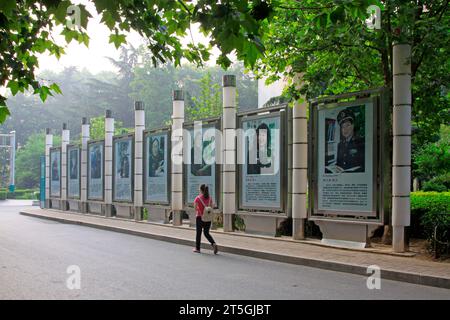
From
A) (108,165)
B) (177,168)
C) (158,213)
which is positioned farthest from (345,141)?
(108,165)

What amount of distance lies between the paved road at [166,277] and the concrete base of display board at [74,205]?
15501 millimetres

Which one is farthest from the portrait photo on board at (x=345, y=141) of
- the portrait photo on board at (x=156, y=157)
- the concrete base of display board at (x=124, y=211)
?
A: the concrete base of display board at (x=124, y=211)

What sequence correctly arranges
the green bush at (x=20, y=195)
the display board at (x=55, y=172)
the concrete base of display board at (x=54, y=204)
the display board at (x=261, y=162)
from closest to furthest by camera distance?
1. the display board at (x=261, y=162)
2. the display board at (x=55, y=172)
3. the concrete base of display board at (x=54, y=204)
4. the green bush at (x=20, y=195)

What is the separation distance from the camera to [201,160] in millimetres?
18672

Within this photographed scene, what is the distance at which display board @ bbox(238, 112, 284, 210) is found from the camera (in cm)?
1530

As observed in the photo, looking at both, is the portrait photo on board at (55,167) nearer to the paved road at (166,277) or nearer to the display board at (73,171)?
the display board at (73,171)

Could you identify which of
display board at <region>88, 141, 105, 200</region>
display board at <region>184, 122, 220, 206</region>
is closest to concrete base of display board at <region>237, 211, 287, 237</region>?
display board at <region>184, 122, 220, 206</region>

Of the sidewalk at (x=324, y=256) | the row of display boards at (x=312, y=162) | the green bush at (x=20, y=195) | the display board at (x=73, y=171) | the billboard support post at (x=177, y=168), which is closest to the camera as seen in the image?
the sidewalk at (x=324, y=256)

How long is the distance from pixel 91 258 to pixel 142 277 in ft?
9.62

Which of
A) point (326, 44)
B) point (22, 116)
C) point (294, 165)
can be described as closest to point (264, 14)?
point (326, 44)

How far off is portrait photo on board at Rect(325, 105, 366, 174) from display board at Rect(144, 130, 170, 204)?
8336 millimetres

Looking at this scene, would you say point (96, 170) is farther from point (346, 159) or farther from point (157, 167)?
point (346, 159)

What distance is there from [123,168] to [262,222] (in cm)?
975

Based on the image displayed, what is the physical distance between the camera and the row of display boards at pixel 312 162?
40.8 ft
